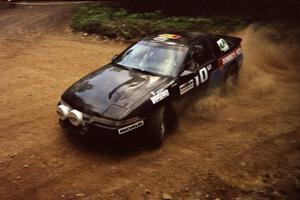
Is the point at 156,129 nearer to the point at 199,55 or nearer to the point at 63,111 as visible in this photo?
the point at 63,111

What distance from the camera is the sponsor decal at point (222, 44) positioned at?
7.69 meters

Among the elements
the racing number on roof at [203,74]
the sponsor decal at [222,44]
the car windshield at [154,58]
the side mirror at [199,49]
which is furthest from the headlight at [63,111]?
the sponsor decal at [222,44]

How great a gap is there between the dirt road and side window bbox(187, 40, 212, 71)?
845 mm

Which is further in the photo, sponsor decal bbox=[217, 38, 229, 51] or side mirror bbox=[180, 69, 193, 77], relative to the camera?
sponsor decal bbox=[217, 38, 229, 51]

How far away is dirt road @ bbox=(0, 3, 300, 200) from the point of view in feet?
16.0

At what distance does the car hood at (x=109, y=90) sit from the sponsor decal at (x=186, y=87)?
14.4 inches

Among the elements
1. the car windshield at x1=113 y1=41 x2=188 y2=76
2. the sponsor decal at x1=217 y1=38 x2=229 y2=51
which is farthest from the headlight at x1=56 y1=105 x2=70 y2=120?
the sponsor decal at x1=217 y1=38 x2=229 y2=51

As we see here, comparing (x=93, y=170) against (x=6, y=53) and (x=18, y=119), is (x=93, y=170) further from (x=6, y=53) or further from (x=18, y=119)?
(x=6, y=53)

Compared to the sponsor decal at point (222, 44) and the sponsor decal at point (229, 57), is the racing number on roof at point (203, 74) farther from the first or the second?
the sponsor decal at point (222, 44)

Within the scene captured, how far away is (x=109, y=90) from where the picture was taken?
5855 millimetres

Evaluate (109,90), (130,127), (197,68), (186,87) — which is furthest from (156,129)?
(197,68)

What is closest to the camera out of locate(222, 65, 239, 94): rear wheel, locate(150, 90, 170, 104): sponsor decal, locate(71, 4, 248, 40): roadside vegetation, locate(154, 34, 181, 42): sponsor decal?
locate(150, 90, 170, 104): sponsor decal

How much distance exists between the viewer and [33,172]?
17.1 ft

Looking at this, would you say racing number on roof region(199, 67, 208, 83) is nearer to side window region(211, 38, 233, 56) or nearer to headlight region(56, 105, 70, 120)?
side window region(211, 38, 233, 56)
